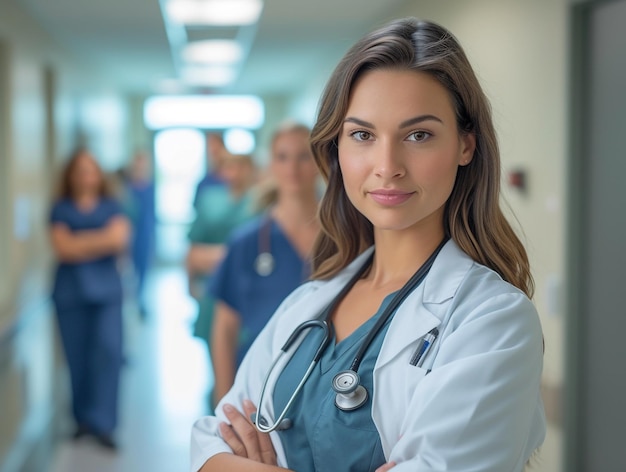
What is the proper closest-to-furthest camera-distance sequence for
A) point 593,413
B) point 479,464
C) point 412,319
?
point 479,464, point 412,319, point 593,413

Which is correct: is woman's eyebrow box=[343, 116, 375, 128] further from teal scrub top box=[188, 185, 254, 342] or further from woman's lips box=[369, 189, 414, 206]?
teal scrub top box=[188, 185, 254, 342]

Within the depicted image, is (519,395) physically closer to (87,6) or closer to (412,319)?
(412,319)

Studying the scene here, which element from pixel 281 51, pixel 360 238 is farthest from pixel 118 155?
pixel 360 238

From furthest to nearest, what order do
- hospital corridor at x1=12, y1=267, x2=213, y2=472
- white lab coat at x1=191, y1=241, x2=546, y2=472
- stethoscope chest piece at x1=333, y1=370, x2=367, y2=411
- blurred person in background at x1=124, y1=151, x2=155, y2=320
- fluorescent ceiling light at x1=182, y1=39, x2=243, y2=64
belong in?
blurred person in background at x1=124, y1=151, x2=155, y2=320 < fluorescent ceiling light at x1=182, y1=39, x2=243, y2=64 < hospital corridor at x1=12, y1=267, x2=213, y2=472 < stethoscope chest piece at x1=333, y1=370, x2=367, y2=411 < white lab coat at x1=191, y1=241, x2=546, y2=472

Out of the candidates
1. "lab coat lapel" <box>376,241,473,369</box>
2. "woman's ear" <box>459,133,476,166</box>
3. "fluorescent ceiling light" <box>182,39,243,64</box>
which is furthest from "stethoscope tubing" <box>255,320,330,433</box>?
"fluorescent ceiling light" <box>182,39,243,64</box>

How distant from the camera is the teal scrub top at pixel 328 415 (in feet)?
3.90

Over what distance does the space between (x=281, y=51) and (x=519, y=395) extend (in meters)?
7.46

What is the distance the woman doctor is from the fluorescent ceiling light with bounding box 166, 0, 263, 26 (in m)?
4.04

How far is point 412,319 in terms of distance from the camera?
1.20 metres

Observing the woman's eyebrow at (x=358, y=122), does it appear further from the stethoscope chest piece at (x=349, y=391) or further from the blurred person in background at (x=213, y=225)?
the blurred person in background at (x=213, y=225)

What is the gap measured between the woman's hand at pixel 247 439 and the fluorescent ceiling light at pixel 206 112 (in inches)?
484

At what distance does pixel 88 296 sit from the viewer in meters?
4.31

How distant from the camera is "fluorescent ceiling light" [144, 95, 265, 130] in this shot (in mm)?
13398

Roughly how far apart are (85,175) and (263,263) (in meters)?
2.16
